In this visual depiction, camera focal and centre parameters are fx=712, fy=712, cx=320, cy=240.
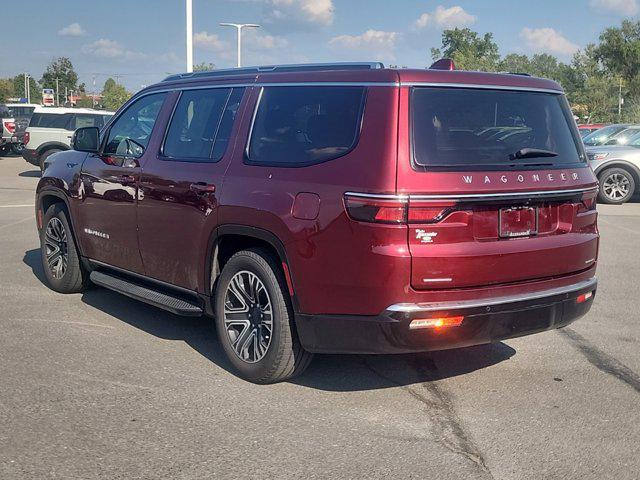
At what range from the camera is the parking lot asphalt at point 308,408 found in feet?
11.2

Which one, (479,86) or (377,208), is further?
(479,86)

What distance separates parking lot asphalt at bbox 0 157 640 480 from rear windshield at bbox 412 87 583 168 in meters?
1.42

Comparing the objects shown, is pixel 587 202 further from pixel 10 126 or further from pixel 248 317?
pixel 10 126

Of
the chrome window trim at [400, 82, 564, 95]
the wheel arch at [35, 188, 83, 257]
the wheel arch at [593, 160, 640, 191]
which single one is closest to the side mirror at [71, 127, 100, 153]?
the wheel arch at [35, 188, 83, 257]

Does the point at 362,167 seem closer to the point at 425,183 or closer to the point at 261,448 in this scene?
the point at 425,183

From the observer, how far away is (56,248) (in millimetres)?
6637

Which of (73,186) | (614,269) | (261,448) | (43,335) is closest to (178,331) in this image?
(43,335)

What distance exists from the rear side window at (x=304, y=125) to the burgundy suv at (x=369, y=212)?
1 cm

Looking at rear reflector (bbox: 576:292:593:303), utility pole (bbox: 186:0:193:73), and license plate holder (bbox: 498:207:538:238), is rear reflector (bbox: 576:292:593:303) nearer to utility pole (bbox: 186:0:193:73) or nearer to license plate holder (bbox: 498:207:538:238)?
license plate holder (bbox: 498:207:538:238)

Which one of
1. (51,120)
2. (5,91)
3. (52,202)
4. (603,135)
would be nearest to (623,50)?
(603,135)

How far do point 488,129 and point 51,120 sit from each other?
17106mm

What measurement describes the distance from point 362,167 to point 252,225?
0.85 m

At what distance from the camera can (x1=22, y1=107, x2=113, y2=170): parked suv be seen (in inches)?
735

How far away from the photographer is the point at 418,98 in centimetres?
383
